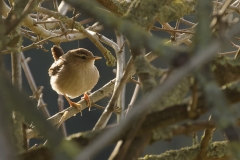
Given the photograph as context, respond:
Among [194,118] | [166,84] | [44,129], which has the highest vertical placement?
[166,84]

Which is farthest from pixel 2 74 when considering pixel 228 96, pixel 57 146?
pixel 228 96

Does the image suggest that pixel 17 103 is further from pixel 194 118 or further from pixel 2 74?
pixel 194 118

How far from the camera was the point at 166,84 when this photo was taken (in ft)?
2.69

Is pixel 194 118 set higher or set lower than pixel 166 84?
lower

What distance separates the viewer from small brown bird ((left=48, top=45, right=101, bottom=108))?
15.1 feet

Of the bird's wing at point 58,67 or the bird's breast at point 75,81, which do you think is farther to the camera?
the bird's wing at point 58,67

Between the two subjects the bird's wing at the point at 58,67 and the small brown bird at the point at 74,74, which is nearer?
the small brown bird at the point at 74,74

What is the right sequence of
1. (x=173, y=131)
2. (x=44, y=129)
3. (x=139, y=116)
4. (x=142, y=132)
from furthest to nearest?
1. (x=173, y=131)
2. (x=142, y=132)
3. (x=139, y=116)
4. (x=44, y=129)

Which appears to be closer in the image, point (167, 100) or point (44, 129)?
point (44, 129)

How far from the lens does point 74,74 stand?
4.73 m

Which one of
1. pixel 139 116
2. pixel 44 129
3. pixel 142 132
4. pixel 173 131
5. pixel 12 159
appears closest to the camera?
pixel 12 159

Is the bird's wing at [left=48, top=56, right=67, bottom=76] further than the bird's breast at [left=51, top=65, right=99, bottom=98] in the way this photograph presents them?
Yes

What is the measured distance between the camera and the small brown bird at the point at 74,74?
15.1ft

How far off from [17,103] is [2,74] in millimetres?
71
